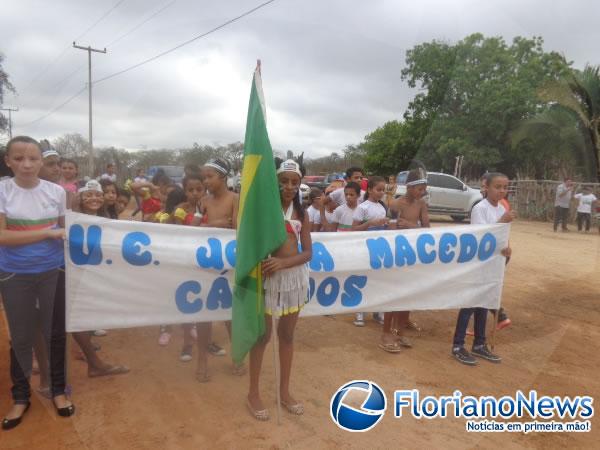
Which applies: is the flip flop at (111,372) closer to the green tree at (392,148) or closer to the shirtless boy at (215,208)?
the shirtless boy at (215,208)

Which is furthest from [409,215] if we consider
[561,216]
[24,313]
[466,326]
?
[561,216]

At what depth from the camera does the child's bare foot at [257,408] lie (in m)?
2.66

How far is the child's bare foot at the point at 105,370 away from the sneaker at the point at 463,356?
9.35 feet

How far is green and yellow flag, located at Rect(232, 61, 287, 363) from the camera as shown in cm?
245

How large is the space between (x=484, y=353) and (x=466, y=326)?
12.4 inches

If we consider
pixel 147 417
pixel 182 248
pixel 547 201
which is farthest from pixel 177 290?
pixel 547 201

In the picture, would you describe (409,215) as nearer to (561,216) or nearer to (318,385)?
(318,385)

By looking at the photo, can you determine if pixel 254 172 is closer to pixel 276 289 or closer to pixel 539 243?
pixel 276 289

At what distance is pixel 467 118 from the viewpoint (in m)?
14.1

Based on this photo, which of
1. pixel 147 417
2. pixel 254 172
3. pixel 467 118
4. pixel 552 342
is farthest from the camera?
pixel 467 118

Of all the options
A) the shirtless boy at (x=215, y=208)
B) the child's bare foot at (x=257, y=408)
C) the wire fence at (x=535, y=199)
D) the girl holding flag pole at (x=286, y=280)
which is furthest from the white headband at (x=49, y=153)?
the wire fence at (x=535, y=199)

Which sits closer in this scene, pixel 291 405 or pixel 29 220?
pixel 29 220

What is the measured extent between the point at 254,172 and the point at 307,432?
1.65m

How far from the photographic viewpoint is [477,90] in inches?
444
